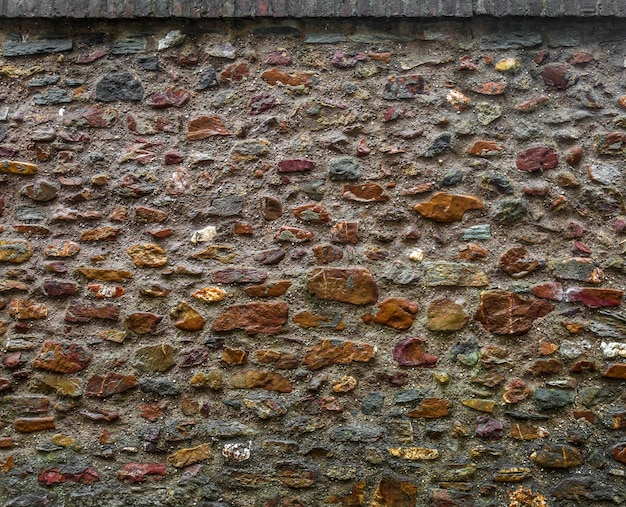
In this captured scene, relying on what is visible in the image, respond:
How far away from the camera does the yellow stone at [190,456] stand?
3.05 m

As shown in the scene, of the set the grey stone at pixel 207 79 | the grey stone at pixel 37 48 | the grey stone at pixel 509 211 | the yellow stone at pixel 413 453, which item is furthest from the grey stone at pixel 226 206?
the yellow stone at pixel 413 453

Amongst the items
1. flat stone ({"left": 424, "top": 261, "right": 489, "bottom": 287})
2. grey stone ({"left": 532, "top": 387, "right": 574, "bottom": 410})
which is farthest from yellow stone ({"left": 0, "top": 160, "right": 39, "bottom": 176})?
grey stone ({"left": 532, "top": 387, "right": 574, "bottom": 410})

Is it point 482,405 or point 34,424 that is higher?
point 482,405

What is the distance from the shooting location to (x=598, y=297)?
3107 millimetres

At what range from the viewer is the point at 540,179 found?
3.23 m

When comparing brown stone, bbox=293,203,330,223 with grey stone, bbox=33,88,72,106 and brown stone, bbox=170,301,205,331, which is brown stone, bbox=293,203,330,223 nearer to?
brown stone, bbox=170,301,205,331

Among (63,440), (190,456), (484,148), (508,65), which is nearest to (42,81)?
(63,440)

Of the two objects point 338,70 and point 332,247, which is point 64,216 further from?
point 338,70

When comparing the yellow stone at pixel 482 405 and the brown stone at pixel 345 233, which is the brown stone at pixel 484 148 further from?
the yellow stone at pixel 482 405

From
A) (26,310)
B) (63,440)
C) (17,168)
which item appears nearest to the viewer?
(63,440)

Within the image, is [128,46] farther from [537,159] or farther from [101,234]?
[537,159]

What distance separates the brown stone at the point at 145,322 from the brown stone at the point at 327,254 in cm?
81

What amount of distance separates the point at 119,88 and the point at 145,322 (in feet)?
4.02

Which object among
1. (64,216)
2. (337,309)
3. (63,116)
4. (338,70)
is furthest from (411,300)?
(63,116)
